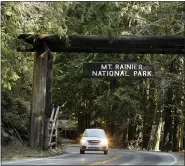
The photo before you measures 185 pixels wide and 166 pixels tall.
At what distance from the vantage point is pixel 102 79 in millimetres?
38719

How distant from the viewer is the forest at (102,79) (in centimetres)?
1711

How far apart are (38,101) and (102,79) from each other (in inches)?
764

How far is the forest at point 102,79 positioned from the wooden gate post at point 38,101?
780 millimetres

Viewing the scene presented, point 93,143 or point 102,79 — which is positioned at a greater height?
point 102,79

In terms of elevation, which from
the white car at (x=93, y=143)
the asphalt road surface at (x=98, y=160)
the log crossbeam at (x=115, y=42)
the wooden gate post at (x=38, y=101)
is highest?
the log crossbeam at (x=115, y=42)

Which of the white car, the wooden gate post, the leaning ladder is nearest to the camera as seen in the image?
the wooden gate post

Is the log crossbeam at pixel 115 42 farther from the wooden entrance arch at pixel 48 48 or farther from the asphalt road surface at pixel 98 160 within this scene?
the asphalt road surface at pixel 98 160

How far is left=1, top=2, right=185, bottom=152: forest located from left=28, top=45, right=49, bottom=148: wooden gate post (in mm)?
780

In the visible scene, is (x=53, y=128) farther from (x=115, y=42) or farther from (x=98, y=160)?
(x=98, y=160)

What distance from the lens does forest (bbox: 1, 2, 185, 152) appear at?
17.1 meters

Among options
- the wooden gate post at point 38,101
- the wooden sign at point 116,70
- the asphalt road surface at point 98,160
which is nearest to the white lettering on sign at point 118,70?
the wooden sign at point 116,70

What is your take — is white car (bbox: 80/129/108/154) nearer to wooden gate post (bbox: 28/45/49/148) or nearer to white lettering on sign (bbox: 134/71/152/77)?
wooden gate post (bbox: 28/45/49/148)

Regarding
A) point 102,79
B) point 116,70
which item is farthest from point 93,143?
point 102,79

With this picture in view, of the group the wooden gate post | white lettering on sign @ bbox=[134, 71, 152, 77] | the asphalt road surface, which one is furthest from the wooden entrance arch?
the asphalt road surface
